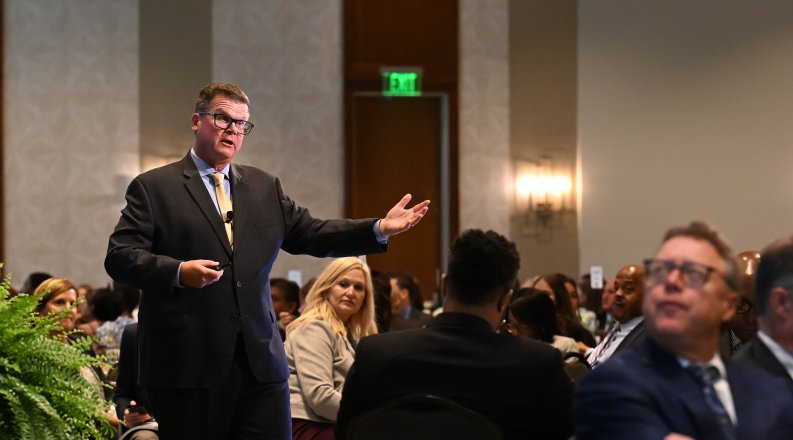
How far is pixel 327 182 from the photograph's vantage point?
38.8ft

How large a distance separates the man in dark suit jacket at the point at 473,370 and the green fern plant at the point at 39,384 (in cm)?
60

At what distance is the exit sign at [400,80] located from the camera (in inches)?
462

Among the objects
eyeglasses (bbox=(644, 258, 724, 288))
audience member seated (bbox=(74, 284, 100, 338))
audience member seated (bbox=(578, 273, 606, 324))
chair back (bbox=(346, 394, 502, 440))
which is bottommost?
audience member seated (bbox=(578, 273, 606, 324))

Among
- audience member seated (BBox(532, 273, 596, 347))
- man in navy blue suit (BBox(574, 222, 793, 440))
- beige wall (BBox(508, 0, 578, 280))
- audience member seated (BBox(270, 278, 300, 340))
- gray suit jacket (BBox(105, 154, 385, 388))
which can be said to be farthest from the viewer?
beige wall (BBox(508, 0, 578, 280))

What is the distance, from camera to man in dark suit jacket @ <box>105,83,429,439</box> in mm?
3109

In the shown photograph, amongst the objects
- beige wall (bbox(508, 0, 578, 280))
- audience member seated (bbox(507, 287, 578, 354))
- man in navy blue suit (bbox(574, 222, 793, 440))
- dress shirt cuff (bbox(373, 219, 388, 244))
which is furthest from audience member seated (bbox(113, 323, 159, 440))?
beige wall (bbox(508, 0, 578, 280))

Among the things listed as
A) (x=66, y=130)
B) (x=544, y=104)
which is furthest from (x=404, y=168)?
(x=66, y=130)

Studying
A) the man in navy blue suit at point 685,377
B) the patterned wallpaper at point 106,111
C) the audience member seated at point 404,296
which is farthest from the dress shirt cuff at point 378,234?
the patterned wallpaper at point 106,111

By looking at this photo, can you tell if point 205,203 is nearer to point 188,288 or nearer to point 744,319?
point 188,288

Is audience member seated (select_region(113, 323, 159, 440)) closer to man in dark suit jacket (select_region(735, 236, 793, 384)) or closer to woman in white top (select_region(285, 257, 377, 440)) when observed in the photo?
woman in white top (select_region(285, 257, 377, 440))

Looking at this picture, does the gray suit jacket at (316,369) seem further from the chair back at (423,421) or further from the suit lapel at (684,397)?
the suit lapel at (684,397)

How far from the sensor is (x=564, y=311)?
6625 mm

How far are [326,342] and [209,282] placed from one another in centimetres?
174

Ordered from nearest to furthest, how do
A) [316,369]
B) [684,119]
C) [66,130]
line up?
1. [316,369]
2. [66,130]
3. [684,119]
